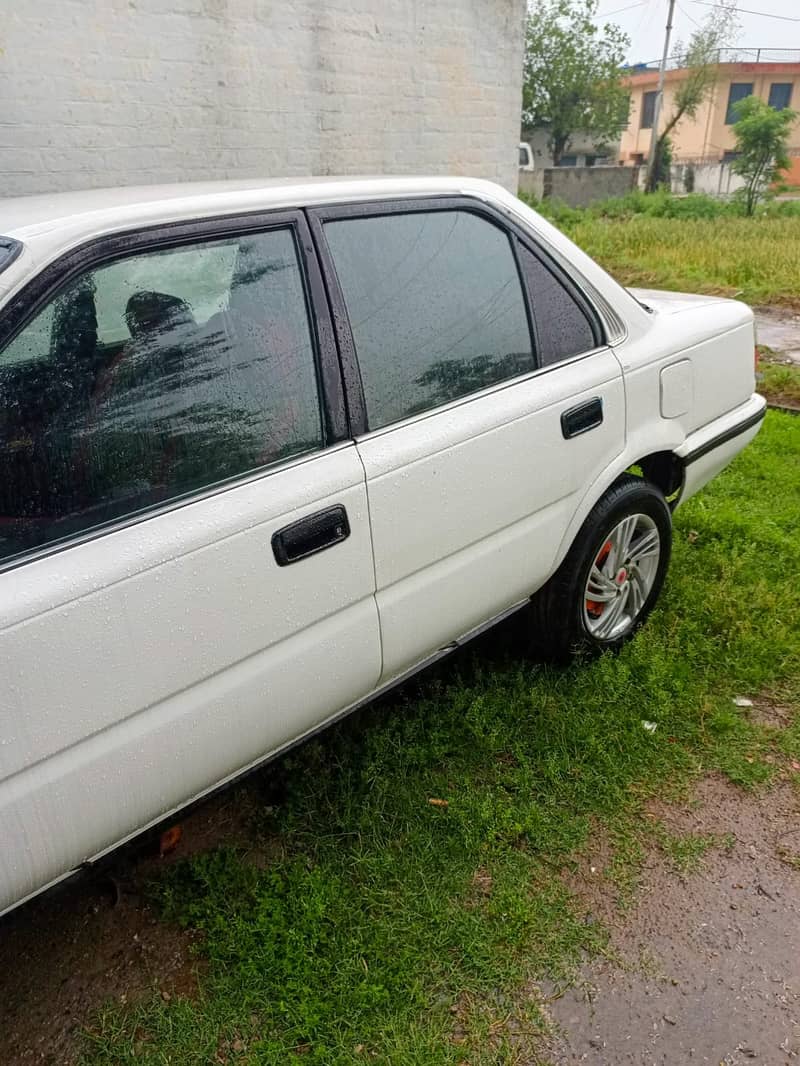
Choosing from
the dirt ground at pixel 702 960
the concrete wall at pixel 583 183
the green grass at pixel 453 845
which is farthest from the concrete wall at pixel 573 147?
the dirt ground at pixel 702 960

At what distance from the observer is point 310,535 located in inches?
81.6

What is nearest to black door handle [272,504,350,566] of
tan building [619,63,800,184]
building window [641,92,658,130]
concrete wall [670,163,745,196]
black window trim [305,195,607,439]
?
black window trim [305,195,607,439]

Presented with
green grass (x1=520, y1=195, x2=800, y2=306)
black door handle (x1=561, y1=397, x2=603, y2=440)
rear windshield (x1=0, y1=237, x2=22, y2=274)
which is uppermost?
rear windshield (x1=0, y1=237, x2=22, y2=274)

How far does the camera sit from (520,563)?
8.95ft

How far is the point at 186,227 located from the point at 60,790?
4.03 ft

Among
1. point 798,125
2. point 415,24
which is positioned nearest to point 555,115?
point 798,125

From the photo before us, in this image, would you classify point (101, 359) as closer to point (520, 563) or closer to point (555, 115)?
point (520, 563)

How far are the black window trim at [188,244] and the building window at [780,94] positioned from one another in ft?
172

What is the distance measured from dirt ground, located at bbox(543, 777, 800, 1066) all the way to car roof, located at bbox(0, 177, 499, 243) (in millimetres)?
1971

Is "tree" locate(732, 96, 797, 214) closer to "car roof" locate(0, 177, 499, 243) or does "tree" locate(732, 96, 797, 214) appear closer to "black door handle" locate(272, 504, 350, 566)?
"car roof" locate(0, 177, 499, 243)

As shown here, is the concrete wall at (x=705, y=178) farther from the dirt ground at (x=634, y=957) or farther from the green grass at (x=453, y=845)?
the dirt ground at (x=634, y=957)

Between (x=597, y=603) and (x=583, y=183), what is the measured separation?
103 ft

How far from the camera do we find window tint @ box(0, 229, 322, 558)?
1725mm

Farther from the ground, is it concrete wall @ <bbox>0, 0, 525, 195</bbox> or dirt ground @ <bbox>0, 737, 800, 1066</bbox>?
concrete wall @ <bbox>0, 0, 525, 195</bbox>
